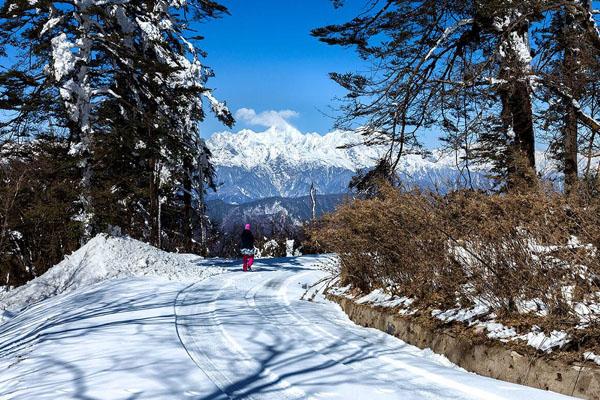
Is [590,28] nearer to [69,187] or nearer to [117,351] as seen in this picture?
[117,351]

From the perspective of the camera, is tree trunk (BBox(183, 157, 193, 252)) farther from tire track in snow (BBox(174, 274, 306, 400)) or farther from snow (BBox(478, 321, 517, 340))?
snow (BBox(478, 321, 517, 340))

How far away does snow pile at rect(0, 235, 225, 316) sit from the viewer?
43.3 feet

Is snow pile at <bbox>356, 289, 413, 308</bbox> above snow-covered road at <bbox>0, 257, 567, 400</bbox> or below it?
above

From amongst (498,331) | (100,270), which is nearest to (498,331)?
(498,331)

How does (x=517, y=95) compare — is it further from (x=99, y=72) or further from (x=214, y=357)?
(x=99, y=72)

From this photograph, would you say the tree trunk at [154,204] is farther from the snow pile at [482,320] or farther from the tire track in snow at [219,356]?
the snow pile at [482,320]

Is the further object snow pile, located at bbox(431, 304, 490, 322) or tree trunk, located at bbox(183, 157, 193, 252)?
tree trunk, located at bbox(183, 157, 193, 252)

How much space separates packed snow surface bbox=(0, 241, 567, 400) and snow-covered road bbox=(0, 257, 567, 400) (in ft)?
0.04

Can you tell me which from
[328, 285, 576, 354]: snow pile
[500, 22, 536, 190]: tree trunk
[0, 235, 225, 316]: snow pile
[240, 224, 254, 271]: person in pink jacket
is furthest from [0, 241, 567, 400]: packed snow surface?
[240, 224, 254, 271]: person in pink jacket

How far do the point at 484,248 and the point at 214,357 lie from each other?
3394mm

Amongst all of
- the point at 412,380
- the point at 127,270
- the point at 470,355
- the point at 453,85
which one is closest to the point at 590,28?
the point at 453,85

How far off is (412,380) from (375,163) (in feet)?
24.8

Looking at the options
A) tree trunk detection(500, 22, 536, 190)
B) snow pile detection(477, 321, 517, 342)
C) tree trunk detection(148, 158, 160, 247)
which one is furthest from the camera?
tree trunk detection(148, 158, 160, 247)

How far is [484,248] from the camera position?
17.3 ft
